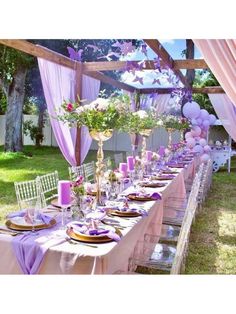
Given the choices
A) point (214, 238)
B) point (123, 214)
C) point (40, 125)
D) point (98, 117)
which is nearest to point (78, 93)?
point (214, 238)

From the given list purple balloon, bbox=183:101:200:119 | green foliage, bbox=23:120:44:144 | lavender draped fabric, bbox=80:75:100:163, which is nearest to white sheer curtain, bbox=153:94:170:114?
purple balloon, bbox=183:101:200:119

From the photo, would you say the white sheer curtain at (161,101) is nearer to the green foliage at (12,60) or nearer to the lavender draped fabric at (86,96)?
the lavender draped fabric at (86,96)

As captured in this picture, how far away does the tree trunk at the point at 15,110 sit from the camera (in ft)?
32.5

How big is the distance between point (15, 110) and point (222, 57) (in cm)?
894

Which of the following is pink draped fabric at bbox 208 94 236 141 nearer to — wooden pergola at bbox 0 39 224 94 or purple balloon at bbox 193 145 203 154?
purple balloon at bbox 193 145 203 154

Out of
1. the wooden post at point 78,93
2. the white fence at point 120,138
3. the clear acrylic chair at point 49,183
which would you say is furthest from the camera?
the white fence at point 120,138

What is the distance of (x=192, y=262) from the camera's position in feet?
Answer: 10.7

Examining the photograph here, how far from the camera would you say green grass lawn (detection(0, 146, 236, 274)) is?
330cm

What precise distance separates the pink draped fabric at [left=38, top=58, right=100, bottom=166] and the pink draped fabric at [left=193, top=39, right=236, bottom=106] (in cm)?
296

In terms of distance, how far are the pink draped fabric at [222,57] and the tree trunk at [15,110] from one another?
27.1ft

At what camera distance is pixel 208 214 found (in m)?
4.95

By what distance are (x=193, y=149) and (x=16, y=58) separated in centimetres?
467

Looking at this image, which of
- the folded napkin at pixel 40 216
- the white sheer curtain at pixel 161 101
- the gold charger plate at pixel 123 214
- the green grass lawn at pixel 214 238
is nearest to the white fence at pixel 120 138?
the white sheer curtain at pixel 161 101
